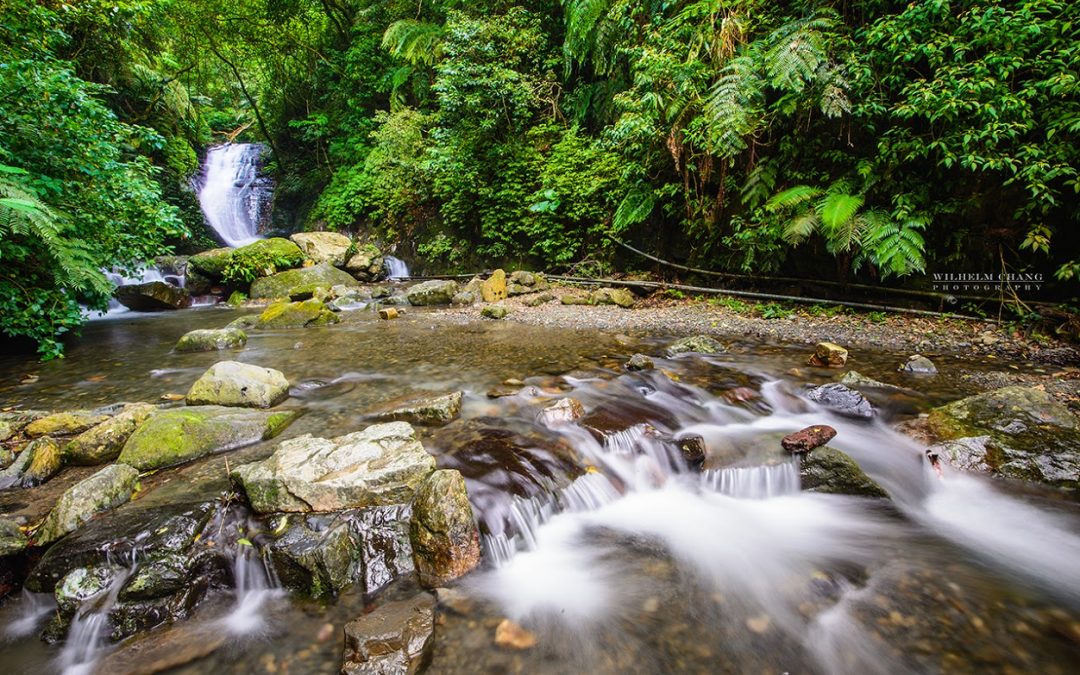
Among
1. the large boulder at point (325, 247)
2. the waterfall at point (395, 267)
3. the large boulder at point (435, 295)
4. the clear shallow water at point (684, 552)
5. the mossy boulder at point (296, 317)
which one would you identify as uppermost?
the large boulder at point (325, 247)

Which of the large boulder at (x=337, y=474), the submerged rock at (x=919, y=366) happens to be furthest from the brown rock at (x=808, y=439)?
the large boulder at (x=337, y=474)

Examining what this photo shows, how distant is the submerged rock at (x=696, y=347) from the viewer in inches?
203

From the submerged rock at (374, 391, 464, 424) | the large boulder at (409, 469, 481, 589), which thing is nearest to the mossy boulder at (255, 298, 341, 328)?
the submerged rock at (374, 391, 464, 424)

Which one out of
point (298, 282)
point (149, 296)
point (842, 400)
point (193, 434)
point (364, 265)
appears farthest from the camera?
point (364, 265)

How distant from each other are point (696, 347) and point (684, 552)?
323 cm

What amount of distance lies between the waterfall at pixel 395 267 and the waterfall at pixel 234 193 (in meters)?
7.60

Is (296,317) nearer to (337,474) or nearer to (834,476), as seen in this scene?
(337,474)

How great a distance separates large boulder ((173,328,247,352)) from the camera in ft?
19.3

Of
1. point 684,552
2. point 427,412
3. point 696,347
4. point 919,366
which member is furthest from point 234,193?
point 919,366

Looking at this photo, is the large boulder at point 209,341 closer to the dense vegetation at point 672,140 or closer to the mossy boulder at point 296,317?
the dense vegetation at point 672,140

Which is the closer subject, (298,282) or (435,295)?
(435,295)

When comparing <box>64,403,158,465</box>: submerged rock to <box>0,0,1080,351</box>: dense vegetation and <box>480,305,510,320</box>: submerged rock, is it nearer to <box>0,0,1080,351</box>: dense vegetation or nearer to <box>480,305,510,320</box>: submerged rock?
<box>0,0,1080,351</box>: dense vegetation

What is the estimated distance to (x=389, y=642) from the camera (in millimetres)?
1564

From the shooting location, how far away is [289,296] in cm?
1075
